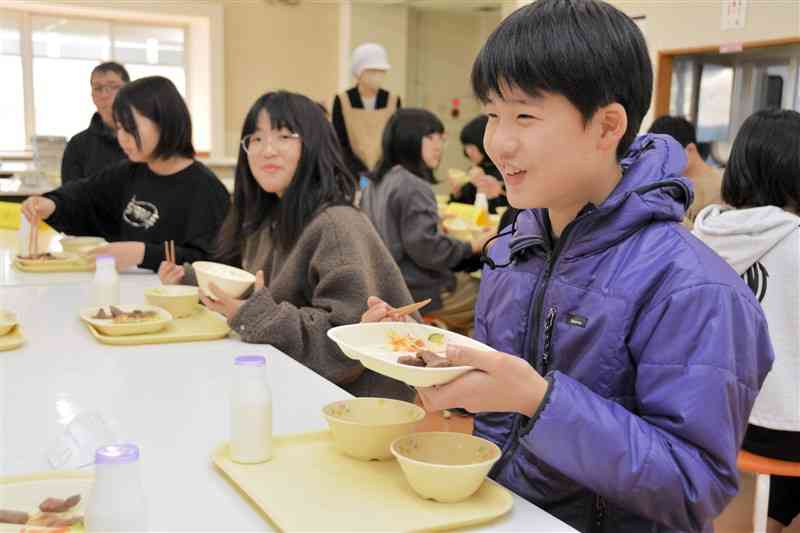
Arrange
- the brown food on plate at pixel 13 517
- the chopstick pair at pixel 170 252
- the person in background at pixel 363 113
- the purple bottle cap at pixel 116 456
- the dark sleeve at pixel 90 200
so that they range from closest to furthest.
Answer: the purple bottle cap at pixel 116 456 < the brown food on plate at pixel 13 517 < the chopstick pair at pixel 170 252 < the dark sleeve at pixel 90 200 < the person in background at pixel 363 113

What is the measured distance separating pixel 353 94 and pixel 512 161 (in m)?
4.71

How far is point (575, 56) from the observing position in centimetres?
107

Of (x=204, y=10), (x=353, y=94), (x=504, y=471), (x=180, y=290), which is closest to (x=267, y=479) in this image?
(x=504, y=471)

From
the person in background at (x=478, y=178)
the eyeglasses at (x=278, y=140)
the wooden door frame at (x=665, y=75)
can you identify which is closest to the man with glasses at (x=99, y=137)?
the person in background at (x=478, y=178)

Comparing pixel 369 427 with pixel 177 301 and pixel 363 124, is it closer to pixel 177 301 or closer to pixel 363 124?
pixel 177 301

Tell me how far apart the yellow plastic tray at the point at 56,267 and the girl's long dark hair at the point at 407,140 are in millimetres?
1442

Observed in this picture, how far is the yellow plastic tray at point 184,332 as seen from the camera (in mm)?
1877

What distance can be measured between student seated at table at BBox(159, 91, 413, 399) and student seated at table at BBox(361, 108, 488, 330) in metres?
1.34

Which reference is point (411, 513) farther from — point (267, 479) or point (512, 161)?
point (512, 161)

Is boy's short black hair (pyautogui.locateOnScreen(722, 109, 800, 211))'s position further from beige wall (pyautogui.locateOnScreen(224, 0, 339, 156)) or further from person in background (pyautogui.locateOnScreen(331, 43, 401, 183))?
beige wall (pyautogui.locateOnScreen(224, 0, 339, 156))

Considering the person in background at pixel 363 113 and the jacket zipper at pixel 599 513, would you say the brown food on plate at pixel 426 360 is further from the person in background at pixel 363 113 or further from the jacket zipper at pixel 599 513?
the person in background at pixel 363 113

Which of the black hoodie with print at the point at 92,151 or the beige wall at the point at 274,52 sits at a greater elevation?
the beige wall at the point at 274,52

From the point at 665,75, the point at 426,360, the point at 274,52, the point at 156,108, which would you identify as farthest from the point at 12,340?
the point at 274,52

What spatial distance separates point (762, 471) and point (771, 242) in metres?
0.59
